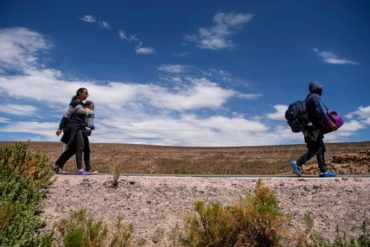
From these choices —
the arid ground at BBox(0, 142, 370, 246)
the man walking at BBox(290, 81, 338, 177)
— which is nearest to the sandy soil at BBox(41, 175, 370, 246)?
the arid ground at BBox(0, 142, 370, 246)

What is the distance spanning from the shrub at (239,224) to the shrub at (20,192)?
7.03 feet

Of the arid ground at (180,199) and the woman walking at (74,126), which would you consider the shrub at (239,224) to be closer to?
the arid ground at (180,199)

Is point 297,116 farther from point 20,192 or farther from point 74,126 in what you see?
point 20,192

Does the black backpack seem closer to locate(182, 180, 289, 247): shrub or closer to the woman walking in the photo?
locate(182, 180, 289, 247): shrub

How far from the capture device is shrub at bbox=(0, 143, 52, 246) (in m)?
4.75

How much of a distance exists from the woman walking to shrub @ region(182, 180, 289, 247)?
4476mm

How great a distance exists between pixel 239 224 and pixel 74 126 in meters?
5.22

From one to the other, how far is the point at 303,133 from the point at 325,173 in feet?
3.41

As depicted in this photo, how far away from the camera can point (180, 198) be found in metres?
7.23

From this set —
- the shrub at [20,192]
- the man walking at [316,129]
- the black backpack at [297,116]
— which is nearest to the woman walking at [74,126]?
the shrub at [20,192]

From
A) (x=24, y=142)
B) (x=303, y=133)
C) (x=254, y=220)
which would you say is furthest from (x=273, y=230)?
(x=24, y=142)

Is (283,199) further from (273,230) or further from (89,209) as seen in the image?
(89,209)

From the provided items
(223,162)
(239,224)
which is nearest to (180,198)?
(239,224)

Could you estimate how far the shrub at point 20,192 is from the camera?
475cm
